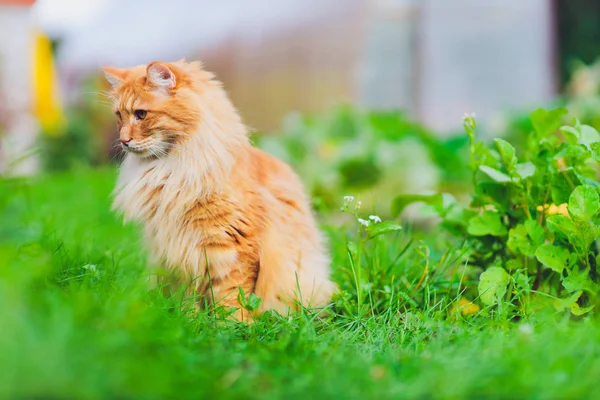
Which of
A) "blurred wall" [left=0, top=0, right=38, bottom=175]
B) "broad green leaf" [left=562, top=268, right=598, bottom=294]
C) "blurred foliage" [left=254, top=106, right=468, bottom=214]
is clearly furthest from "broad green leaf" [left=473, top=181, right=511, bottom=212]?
"blurred wall" [left=0, top=0, right=38, bottom=175]

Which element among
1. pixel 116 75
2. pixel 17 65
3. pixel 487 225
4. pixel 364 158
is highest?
pixel 116 75

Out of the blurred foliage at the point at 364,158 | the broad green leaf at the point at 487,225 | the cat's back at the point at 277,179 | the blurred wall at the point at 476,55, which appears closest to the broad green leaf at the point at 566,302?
the broad green leaf at the point at 487,225

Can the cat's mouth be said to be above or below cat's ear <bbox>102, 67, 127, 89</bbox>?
below

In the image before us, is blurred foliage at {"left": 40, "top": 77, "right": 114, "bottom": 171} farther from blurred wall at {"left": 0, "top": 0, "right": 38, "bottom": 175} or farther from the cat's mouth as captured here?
the cat's mouth

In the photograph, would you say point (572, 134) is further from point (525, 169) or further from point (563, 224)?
point (563, 224)

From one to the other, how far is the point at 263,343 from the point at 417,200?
0.91m

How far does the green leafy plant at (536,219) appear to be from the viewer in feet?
6.21

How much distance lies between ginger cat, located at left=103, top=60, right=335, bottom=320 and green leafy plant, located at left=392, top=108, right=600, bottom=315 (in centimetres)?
52

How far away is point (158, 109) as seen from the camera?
6.61ft

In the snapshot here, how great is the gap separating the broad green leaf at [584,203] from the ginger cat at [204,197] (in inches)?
32.1

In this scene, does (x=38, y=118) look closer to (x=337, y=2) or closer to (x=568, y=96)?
(x=337, y=2)

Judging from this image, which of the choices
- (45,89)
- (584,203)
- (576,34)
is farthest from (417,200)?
(45,89)

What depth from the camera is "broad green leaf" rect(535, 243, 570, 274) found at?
1928 mm

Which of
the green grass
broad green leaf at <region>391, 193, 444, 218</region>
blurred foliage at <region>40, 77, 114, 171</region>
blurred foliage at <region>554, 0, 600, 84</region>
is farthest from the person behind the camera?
blurred foliage at <region>40, 77, 114, 171</region>
